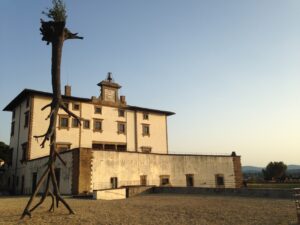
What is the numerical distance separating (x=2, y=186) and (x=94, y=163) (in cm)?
1897

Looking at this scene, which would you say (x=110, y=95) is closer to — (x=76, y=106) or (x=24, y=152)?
(x=76, y=106)

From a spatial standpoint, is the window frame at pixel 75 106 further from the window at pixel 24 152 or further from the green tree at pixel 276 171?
the green tree at pixel 276 171

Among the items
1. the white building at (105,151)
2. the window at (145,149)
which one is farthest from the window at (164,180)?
the window at (145,149)

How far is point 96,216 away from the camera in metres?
11.2

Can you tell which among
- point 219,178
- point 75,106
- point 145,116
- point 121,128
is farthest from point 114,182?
point 145,116

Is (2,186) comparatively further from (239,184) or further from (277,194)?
(277,194)

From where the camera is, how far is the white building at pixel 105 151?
2591 centimetres

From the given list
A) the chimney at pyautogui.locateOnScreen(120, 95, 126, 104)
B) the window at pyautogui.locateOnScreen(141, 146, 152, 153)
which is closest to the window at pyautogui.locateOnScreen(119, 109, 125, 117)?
the chimney at pyautogui.locateOnScreen(120, 95, 126, 104)

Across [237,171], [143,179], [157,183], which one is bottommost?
[157,183]

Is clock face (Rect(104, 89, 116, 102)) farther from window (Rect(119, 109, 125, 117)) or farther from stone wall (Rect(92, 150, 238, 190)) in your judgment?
stone wall (Rect(92, 150, 238, 190))

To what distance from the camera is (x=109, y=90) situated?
3772cm

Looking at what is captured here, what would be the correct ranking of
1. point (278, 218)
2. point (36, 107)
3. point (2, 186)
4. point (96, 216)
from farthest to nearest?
1. point (2, 186)
2. point (36, 107)
3. point (96, 216)
4. point (278, 218)

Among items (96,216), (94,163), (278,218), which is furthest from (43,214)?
(94,163)

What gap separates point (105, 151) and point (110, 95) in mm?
12158
